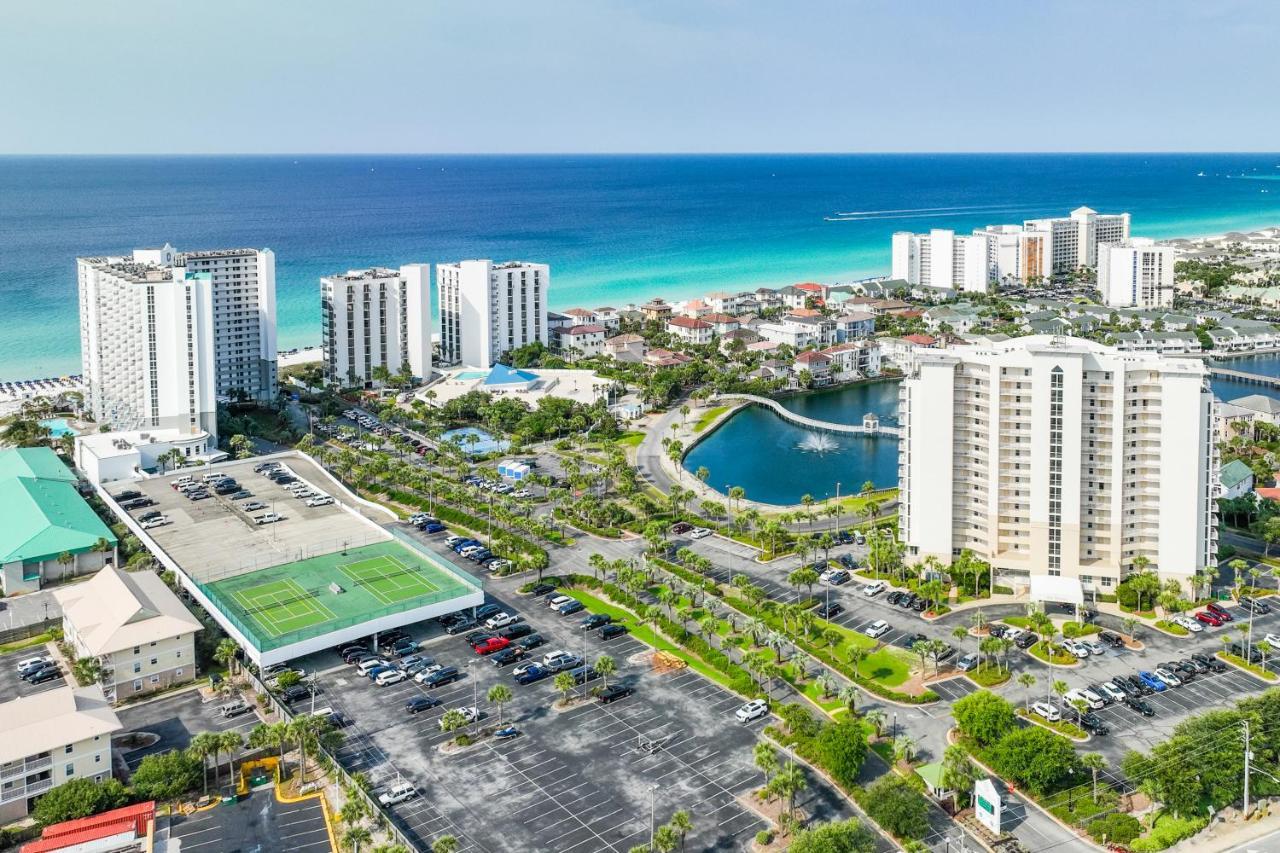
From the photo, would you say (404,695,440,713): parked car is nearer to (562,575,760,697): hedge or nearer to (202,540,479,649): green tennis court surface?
(202,540,479,649): green tennis court surface

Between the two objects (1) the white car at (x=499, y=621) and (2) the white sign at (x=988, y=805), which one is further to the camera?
(1) the white car at (x=499, y=621)

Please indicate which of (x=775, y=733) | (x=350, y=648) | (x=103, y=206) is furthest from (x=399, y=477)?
(x=103, y=206)

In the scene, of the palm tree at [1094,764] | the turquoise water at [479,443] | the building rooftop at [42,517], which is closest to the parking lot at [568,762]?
the palm tree at [1094,764]

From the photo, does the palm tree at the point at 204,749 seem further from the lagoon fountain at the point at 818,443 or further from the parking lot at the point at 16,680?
the lagoon fountain at the point at 818,443

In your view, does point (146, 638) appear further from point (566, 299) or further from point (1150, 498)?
point (566, 299)

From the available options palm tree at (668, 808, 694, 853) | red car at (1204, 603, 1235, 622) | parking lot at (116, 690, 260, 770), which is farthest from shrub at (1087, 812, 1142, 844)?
parking lot at (116, 690, 260, 770)
